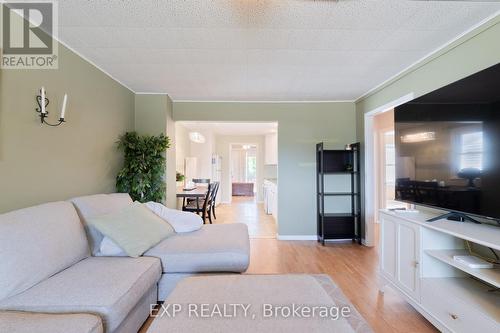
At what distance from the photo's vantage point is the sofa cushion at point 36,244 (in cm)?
132

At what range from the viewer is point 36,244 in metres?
1.48

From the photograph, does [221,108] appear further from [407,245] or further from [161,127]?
[407,245]

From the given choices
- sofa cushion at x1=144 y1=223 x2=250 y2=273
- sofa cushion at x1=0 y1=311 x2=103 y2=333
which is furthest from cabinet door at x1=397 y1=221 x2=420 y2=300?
sofa cushion at x1=0 y1=311 x2=103 y2=333

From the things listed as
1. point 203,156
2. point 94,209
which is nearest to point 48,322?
point 94,209

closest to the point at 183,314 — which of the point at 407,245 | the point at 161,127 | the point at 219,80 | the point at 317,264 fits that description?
the point at 407,245

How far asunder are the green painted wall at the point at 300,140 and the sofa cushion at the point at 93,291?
2.78 metres

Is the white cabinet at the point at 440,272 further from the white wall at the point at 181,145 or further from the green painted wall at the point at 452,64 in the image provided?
the white wall at the point at 181,145

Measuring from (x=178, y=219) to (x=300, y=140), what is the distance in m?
2.52

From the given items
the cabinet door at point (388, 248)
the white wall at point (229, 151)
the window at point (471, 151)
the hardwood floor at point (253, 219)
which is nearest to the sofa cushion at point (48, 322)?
the cabinet door at point (388, 248)

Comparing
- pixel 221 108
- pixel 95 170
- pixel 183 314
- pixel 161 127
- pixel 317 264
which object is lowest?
pixel 317 264

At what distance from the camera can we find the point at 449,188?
1860mm

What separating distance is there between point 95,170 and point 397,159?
343 cm

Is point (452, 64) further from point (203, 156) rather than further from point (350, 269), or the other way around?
point (203, 156)

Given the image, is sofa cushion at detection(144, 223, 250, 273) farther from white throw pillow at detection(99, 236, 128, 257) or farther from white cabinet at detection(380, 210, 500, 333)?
white cabinet at detection(380, 210, 500, 333)
